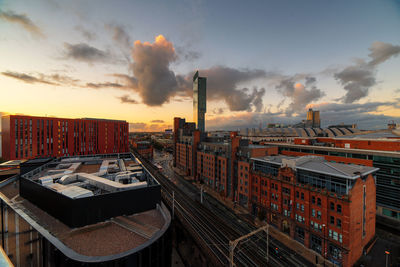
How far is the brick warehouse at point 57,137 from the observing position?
269ft

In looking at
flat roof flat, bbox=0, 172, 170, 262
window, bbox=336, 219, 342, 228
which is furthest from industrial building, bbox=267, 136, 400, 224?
flat roof flat, bbox=0, 172, 170, 262

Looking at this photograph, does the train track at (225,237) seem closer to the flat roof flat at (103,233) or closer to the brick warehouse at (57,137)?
the flat roof flat at (103,233)

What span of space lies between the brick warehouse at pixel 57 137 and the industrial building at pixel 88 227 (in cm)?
6773

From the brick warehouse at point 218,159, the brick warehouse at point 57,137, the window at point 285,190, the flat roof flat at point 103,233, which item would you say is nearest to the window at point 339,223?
the window at point 285,190

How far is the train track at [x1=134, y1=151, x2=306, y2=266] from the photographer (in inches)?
1469

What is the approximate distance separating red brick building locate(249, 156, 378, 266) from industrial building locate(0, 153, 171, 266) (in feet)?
112

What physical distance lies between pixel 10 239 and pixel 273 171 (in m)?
60.4

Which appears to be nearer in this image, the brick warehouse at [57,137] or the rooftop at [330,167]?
the rooftop at [330,167]

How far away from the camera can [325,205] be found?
3875 centimetres

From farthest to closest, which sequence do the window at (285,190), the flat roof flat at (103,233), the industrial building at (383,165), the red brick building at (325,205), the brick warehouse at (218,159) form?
the brick warehouse at (218,159)
the industrial building at (383,165)
the window at (285,190)
the red brick building at (325,205)
the flat roof flat at (103,233)

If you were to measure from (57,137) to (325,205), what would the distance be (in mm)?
126210

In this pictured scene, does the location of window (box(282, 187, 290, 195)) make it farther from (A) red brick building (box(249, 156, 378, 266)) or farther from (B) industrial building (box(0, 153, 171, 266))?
(B) industrial building (box(0, 153, 171, 266))

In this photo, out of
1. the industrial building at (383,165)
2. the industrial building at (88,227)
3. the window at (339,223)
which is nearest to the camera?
the industrial building at (88,227)

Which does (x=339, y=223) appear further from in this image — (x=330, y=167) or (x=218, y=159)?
(x=218, y=159)
